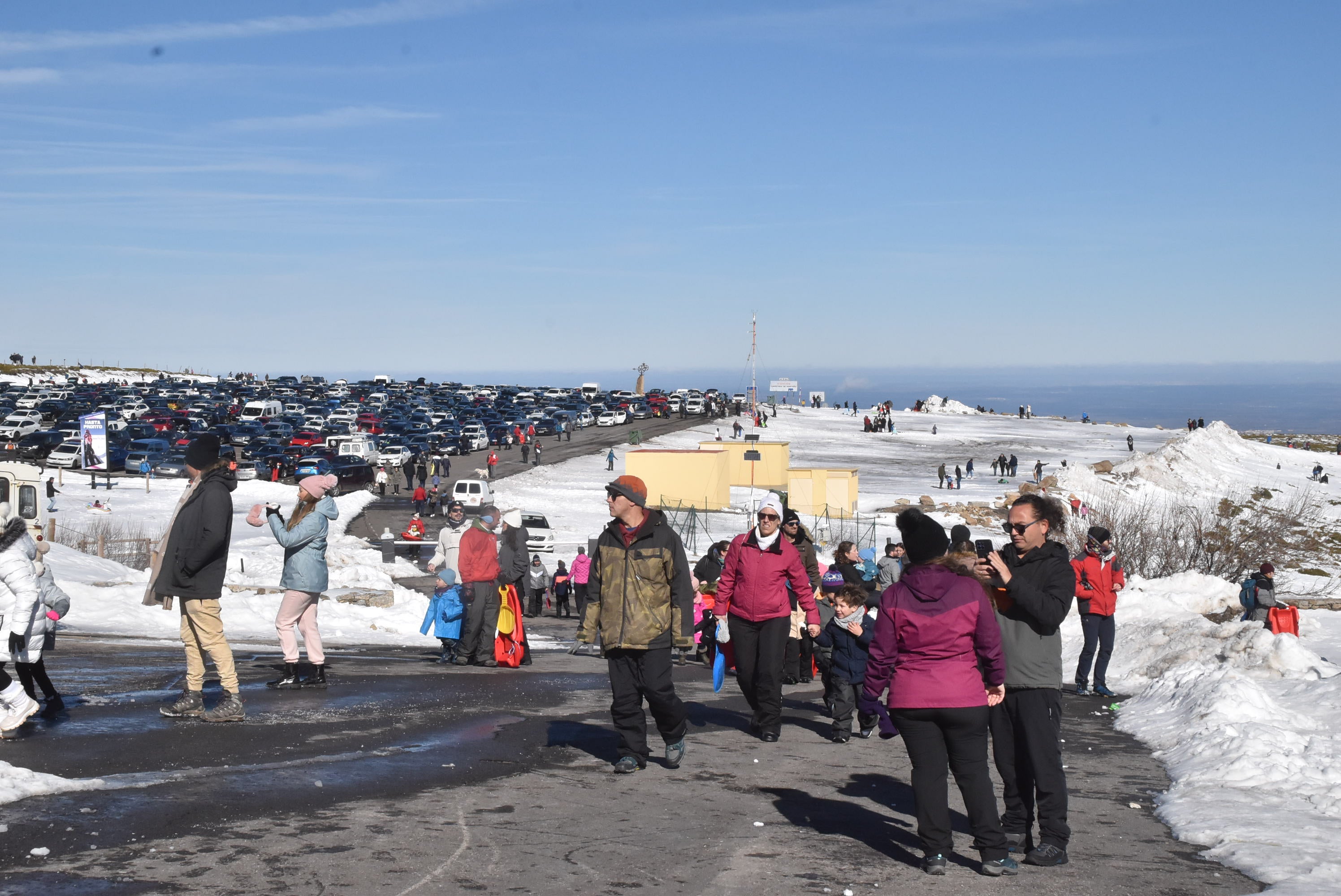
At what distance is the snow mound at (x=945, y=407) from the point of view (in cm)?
13362

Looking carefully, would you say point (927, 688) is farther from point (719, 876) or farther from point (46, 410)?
point (46, 410)

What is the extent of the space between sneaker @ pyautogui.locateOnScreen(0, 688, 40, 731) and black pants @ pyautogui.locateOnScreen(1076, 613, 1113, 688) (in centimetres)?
875

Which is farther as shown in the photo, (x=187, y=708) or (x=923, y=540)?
(x=187, y=708)

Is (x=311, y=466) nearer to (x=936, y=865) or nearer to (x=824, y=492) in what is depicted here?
(x=824, y=492)

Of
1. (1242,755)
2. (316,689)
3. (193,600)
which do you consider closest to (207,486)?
(193,600)

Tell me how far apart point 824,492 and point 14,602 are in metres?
46.3

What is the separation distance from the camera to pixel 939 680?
18.4 ft

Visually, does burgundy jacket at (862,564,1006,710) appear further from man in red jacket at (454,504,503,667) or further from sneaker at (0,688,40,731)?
man in red jacket at (454,504,503,667)

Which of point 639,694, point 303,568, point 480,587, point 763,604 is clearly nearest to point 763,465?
point 480,587

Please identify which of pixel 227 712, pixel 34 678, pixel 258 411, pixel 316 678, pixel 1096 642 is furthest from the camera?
pixel 258 411

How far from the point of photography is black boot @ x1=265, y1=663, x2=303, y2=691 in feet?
33.3

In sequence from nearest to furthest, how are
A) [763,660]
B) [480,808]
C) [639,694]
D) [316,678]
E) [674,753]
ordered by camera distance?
[480,808]
[639,694]
[674,753]
[763,660]
[316,678]

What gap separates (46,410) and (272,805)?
3533 inches

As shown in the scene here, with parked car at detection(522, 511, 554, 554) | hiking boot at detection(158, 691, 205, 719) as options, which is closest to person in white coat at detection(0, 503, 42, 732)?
hiking boot at detection(158, 691, 205, 719)
